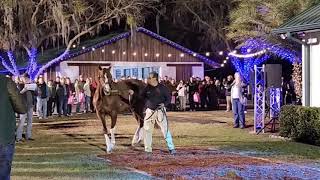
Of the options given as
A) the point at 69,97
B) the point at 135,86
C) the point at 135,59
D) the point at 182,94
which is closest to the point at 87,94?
the point at 69,97

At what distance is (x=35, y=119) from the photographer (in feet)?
80.0

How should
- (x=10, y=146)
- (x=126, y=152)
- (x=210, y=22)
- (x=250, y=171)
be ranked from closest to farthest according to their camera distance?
(x=10, y=146), (x=250, y=171), (x=126, y=152), (x=210, y=22)

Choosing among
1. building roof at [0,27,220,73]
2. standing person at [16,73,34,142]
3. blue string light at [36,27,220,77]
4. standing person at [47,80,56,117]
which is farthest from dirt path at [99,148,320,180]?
building roof at [0,27,220,73]

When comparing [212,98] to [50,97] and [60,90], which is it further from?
[50,97]

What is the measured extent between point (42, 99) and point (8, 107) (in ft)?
61.5

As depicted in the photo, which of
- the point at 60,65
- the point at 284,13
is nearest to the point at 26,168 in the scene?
the point at 284,13

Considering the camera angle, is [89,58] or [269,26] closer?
[269,26]

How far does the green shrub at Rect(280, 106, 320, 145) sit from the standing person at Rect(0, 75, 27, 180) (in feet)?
31.6

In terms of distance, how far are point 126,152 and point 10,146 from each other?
271 inches

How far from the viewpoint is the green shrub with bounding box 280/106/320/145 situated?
14461mm

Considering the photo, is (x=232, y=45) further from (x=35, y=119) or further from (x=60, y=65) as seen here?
(x=35, y=119)

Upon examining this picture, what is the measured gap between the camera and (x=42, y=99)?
2467 centimetres

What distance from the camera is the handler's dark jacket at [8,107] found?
242 inches

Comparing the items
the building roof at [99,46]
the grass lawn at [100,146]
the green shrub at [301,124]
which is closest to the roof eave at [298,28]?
the green shrub at [301,124]
